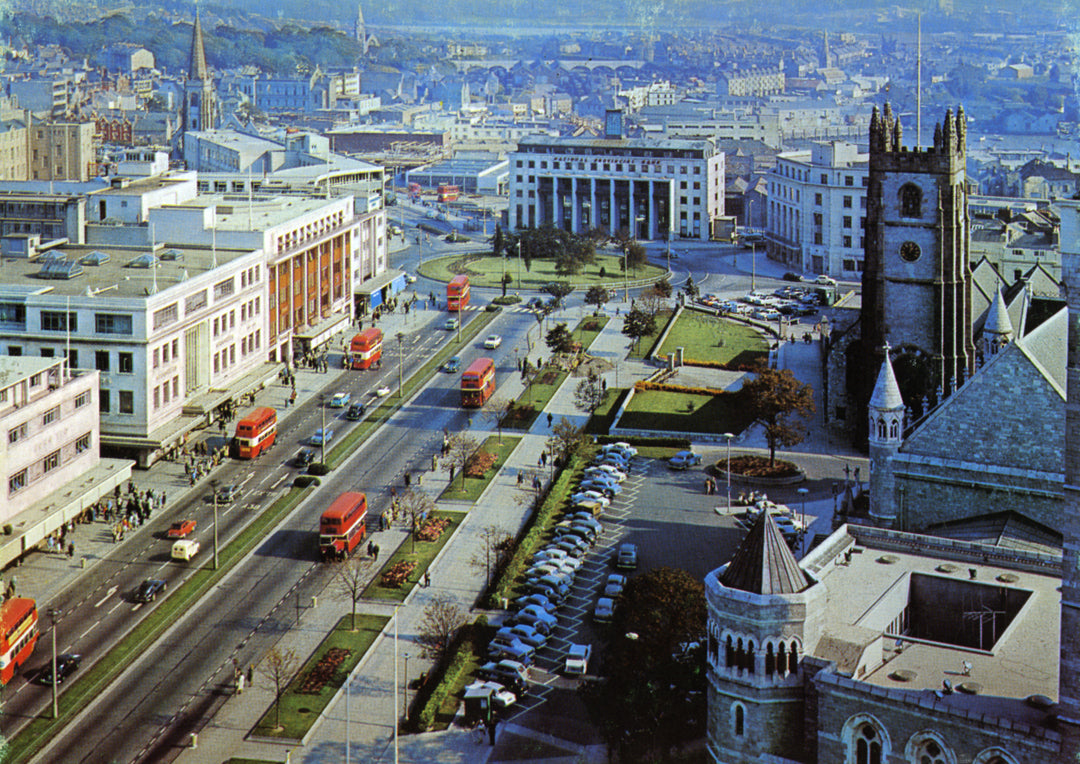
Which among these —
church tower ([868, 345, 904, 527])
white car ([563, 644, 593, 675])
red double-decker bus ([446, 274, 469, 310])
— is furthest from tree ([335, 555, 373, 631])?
red double-decker bus ([446, 274, 469, 310])

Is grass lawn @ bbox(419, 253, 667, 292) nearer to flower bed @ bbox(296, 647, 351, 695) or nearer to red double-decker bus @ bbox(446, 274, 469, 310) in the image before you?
red double-decker bus @ bbox(446, 274, 469, 310)

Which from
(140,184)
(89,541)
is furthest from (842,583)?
(140,184)

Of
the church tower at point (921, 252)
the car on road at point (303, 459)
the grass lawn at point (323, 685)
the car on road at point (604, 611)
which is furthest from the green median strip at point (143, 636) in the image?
the church tower at point (921, 252)

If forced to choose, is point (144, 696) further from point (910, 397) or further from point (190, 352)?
point (910, 397)

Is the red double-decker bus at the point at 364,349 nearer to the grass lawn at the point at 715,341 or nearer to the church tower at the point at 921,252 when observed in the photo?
the grass lawn at the point at 715,341

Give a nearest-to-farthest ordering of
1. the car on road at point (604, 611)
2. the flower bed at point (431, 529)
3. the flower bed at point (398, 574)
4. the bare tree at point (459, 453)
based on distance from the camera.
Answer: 1. the car on road at point (604, 611)
2. the flower bed at point (398, 574)
3. the flower bed at point (431, 529)
4. the bare tree at point (459, 453)

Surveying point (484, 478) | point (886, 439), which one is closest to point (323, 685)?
point (886, 439)
